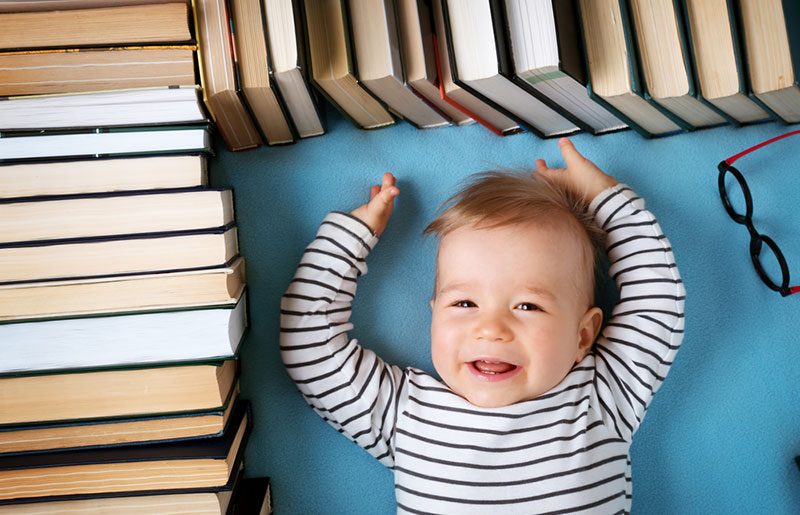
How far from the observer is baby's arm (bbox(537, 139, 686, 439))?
1028 millimetres

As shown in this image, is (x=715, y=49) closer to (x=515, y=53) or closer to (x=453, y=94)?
(x=515, y=53)

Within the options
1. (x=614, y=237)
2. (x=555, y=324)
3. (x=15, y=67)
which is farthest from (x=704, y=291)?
(x=15, y=67)

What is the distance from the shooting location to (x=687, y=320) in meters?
1.14

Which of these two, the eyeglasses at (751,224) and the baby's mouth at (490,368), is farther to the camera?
the eyeglasses at (751,224)

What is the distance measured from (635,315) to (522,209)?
0.28 m

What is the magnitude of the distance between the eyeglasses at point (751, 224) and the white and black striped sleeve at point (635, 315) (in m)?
0.18

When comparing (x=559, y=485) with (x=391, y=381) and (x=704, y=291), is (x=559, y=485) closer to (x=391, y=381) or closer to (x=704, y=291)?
(x=391, y=381)

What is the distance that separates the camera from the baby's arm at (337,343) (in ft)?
3.42

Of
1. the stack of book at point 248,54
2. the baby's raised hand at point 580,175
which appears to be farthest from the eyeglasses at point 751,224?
the stack of book at point 248,54

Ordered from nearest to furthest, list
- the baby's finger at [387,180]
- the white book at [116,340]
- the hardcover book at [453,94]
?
the white book at [116,340] → the hardcover book at [453,94] → the baby's finger at [387,180]

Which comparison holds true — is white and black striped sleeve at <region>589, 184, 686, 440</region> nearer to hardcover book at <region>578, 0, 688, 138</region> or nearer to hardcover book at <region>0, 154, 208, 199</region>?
hardcover book at <region>578, 0, 688, 138</region>

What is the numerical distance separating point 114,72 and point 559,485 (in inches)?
38.2

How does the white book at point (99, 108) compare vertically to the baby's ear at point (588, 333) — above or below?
above

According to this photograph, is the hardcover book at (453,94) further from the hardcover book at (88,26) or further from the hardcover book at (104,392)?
the hardcover book at (104,392)
